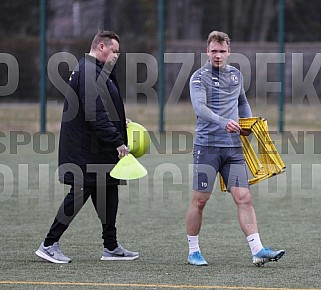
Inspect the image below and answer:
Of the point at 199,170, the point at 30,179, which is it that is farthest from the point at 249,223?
the point at 30,179

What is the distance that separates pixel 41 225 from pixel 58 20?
11542 millimetres

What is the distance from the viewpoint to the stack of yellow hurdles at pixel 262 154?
742 centimetres

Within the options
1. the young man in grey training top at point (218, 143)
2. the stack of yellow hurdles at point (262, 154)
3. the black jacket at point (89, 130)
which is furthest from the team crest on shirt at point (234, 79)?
the black jacket at point (89, 130)

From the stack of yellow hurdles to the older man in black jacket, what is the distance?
90cm

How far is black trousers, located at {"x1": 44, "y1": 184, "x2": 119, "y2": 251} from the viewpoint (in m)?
7.67

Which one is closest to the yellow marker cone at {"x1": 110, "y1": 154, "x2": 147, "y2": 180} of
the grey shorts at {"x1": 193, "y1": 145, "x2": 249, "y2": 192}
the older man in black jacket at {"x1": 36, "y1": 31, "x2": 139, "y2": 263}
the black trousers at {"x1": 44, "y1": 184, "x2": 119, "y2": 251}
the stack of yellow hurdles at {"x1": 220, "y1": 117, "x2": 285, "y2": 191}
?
the older man in black jacket at {"x1": 36, "y1": 31, "x2": 139, "y2": 263}

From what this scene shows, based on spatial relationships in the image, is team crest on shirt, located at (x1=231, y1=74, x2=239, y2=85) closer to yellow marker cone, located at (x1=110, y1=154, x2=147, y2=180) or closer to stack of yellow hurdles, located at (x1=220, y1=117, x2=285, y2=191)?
stack of yellow hurdles, located at (x1=220, y1=117, x2=285, y2=191)

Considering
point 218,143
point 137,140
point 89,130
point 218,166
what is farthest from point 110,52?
point 218,166

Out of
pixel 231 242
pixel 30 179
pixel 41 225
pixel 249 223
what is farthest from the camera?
pixel 30 179

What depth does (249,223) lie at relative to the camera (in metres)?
7.36

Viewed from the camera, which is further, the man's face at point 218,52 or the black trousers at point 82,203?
the black trousers at point 82,203

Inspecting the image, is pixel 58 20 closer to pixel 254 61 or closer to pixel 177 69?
pixel 177 69

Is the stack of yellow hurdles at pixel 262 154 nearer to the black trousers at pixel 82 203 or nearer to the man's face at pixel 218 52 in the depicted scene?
the man's face at pixel 218 52

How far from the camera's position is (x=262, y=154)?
304 inches
